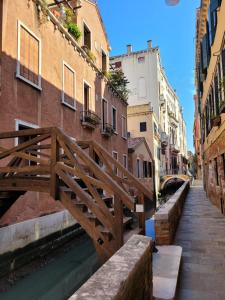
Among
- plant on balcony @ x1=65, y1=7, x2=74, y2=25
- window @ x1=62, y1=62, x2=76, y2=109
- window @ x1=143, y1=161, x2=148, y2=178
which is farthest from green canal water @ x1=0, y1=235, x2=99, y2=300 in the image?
window @ x1=143, y1=161, x2=148, y2=178

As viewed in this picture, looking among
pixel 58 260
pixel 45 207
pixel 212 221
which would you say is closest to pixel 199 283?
pixel 212 221

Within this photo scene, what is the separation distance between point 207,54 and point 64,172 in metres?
8.31

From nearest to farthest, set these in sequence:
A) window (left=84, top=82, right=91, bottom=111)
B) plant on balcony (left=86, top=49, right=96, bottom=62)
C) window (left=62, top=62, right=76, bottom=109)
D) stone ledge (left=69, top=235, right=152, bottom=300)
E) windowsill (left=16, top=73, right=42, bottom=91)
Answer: stone ledge (left=69, top=235, right=152, bottom=300) < windowsill (left=16, top=73, right=42, bottom=91) < window (left=62, top=62, right=76, bottom=109) < window (left=84, top=82, right=91, bottom=111) < plant on balcony (left=86, top=49, right=96, bottom=62)

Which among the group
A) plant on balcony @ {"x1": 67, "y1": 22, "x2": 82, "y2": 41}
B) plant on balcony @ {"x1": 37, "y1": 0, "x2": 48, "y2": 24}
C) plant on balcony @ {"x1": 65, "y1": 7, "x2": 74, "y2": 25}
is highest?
plant on balcony @ {"x1": 65, "y1": 7, "x2": 74, "y2": 25}

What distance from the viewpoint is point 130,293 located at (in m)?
1.91

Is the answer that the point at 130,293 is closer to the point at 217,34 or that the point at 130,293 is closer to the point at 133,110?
the point at 217,34

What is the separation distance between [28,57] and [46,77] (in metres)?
1.08

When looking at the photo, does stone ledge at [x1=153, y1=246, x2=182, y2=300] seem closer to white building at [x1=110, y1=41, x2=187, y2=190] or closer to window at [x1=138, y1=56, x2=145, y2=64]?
white building at [x1=110, y1=41, x2=187, y2=190]

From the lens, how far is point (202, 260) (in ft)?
15.2

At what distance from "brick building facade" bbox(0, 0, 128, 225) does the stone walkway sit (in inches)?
180

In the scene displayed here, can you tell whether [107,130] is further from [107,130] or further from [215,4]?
[215,4]

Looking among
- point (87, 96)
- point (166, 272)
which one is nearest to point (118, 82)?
point (87, 96)

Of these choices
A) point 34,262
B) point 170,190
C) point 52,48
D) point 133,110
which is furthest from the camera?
point 170,190

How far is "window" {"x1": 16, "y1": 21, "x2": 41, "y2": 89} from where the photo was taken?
324 inches
